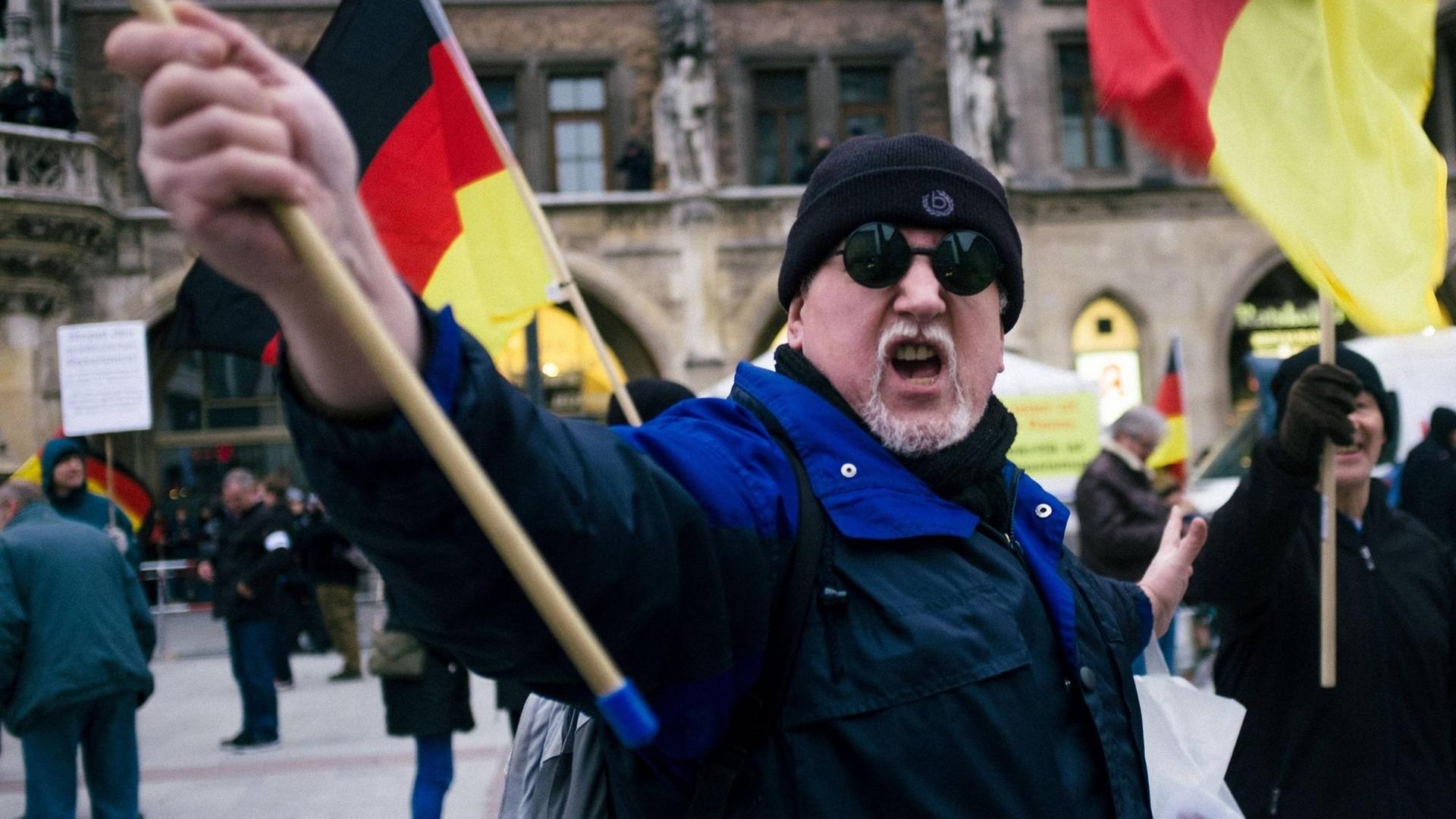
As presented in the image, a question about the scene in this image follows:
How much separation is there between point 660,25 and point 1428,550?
60.4ft

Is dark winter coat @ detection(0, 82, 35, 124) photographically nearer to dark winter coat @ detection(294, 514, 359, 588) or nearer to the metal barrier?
the metal barrier

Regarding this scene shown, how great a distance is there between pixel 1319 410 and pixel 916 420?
4.50ft

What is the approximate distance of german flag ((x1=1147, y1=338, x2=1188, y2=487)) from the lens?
11.0m

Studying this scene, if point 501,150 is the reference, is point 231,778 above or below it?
below

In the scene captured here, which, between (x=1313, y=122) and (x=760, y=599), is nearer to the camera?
(x=760, y=599)

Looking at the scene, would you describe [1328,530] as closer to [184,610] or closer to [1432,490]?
[1432,490]

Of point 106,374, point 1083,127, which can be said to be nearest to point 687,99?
point 1083,127

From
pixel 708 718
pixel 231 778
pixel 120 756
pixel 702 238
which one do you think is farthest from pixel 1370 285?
pixel 702 238

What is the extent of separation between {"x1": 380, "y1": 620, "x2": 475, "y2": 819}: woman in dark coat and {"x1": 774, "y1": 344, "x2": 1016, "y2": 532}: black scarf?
436 cm

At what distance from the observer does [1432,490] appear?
7.85m

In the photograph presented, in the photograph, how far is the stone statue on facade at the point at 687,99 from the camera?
20062 mm

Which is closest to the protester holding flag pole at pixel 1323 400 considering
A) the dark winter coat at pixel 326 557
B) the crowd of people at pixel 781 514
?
the crowd of people at pixel 781 514

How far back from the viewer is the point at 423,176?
4449mm

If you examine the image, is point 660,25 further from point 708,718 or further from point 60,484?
point 708,718
